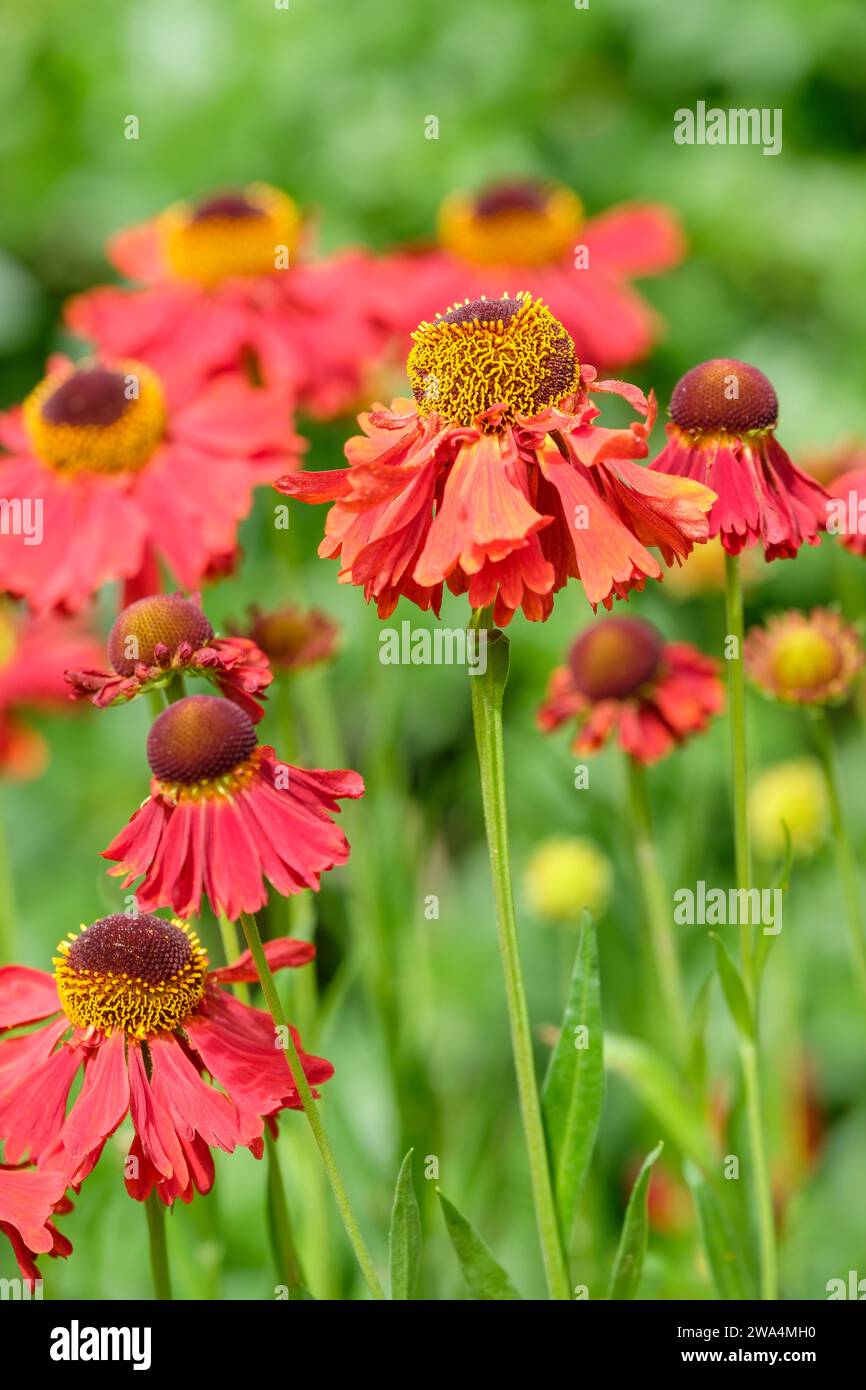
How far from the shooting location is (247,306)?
63.2 inches

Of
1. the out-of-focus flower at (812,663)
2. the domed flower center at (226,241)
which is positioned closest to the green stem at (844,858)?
the out-of-focus flower at (812,663)

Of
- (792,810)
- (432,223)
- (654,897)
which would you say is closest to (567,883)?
(792,810)

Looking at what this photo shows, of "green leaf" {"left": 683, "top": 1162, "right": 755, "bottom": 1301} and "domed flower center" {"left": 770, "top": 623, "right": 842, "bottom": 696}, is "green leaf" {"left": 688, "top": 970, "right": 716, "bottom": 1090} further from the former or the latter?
"domed flower center" {"left": 770, "top": 623, "right": 842, "bottom": 696}

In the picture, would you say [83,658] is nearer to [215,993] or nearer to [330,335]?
[330,335]

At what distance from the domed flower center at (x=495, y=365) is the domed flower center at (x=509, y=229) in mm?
1172

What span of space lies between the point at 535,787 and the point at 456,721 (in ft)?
1.07

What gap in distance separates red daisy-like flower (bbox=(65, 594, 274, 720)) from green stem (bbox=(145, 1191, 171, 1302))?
0.81 feet

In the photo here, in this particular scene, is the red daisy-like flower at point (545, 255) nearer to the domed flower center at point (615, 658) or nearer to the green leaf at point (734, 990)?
the domed flower center at point (615, 658)

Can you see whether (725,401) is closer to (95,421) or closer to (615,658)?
(615,658)

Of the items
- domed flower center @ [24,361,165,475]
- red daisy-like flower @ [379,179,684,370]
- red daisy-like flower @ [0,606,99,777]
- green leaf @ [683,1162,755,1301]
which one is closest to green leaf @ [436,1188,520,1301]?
green leaf @ [683,1162,755,1301]

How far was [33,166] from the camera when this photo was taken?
9.73 feet

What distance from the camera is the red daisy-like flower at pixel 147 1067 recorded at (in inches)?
28.7

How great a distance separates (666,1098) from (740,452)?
428 millimetres
